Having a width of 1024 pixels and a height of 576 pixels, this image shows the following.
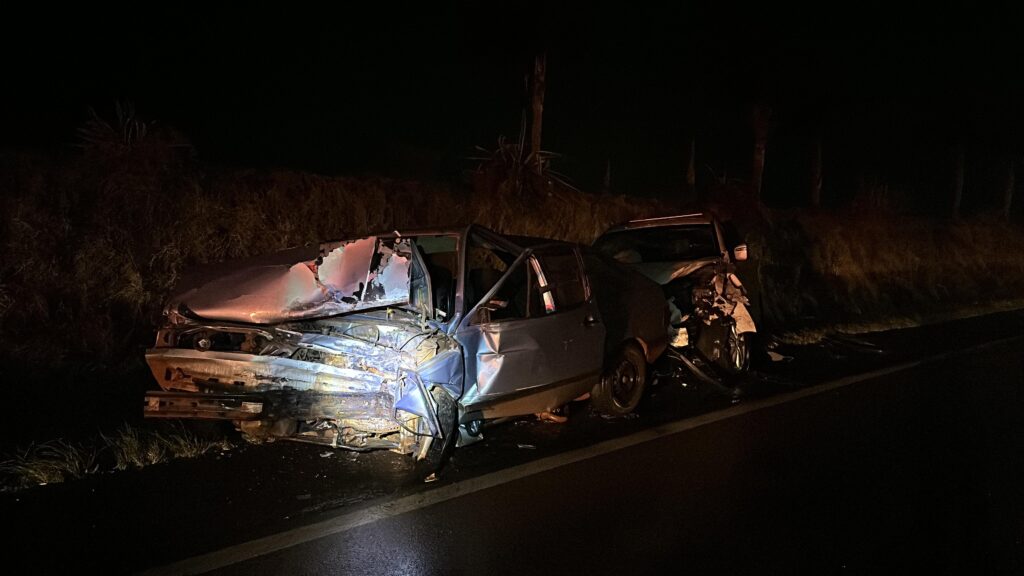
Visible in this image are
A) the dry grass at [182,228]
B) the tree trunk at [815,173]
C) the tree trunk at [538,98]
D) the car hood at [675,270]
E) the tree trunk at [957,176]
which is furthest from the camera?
the tree trunk at [957,176]

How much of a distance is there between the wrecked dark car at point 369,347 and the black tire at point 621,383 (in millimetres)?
599

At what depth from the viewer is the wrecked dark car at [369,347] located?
507 cm

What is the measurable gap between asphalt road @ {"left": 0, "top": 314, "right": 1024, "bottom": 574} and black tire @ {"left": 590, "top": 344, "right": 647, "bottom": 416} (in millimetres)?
232

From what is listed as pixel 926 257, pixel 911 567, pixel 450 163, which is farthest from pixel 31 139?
pixel 926 257

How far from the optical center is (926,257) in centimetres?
2345

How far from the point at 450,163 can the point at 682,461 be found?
13.0 meters

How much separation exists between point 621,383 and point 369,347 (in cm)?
287

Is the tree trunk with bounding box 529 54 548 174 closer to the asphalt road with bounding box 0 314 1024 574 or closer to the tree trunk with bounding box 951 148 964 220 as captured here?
the asphalt road with bounding box 0 314 1024 574

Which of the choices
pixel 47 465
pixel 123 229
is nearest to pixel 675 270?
pixel 123 229

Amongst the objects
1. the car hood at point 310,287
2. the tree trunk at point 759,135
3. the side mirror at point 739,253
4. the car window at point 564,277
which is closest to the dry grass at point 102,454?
the car hood at point 310,287

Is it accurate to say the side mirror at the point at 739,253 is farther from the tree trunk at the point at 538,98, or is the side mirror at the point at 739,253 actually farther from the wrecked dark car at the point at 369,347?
the tree trunk at the point at 538,98

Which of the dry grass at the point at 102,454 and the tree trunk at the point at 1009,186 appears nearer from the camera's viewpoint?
the dry grass at the point at 102,454

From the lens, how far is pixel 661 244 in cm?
1048

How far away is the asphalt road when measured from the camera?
3914 millimetres
